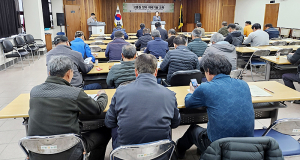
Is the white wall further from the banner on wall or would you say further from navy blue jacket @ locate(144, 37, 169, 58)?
navy blue jacket @ locate(144, 37, 169, 58)

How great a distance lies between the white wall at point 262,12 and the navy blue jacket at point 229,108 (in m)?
11.1

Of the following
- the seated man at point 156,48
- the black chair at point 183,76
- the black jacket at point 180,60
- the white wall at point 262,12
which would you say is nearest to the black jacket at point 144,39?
the seated man at point 156,48

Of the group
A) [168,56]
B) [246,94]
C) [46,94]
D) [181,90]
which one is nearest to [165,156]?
[246,94]

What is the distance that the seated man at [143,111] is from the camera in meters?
1.72

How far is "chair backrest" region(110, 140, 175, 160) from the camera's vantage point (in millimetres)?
1583

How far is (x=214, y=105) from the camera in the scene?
1.91 m

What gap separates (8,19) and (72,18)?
463cm

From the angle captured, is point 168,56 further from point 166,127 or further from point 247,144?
point 247,144

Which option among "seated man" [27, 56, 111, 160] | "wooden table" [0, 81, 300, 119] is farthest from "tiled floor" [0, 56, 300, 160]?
"seated man" [27, 56, 111, 160]

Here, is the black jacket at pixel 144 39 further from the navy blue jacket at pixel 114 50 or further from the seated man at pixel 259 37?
the seated man at pixel 259 37

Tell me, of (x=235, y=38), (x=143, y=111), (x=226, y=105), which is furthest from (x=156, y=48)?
A: (x=143, y=111)

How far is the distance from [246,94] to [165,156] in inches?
31.8

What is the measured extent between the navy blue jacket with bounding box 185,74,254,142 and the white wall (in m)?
11.1

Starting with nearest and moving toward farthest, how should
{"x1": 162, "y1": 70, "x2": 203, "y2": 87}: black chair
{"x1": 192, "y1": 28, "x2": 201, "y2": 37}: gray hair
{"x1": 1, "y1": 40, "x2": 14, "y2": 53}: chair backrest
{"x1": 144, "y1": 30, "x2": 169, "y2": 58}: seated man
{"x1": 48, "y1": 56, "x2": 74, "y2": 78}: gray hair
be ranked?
{"x1": 48, "y1": 56, "x2": 74, "y2": 78}: gray hair → {"x1": 162, "y1": 70, "x2": 203, "y2": 87}: black chair → {"x1": 144, "y1": 30, "x2": 169, "y2": 58}: seated man → {"x1": 192, "y1": 28, "x2": 201, "y2": 37}: gray hair → {"x1": 1, "y1": 40, "x2": 14, "y2": 53}: chair backrest
